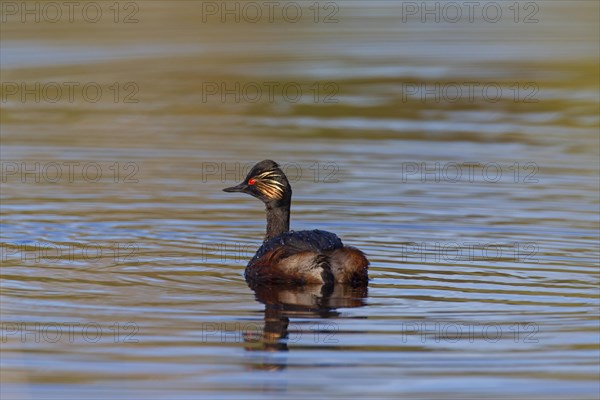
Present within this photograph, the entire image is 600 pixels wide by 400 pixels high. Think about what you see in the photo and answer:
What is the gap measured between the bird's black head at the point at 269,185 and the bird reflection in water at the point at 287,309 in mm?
1313

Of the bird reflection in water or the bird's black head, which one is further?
the bird's black head

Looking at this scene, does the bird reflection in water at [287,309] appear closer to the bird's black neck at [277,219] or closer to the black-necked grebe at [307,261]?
the black-necked grebe at [307,261]

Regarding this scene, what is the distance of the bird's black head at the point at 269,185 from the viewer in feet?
39.4

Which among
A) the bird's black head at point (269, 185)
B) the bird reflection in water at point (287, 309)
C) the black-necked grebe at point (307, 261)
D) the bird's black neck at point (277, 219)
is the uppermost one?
the bird's black head at point (269, 185)

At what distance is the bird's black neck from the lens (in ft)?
39.7

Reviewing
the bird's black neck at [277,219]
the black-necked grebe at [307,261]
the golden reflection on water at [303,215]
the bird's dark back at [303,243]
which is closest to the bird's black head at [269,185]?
the bird's black neck at [277,219]

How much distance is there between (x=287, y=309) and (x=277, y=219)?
86.0 inches

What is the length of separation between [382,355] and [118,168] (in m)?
8.14

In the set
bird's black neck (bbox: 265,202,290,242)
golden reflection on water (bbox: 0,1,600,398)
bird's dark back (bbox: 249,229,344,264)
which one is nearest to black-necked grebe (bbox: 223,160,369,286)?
bird's dark back (bbox: 249,229,344,264)

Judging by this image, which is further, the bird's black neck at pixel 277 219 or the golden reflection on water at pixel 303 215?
the bird's black neck at pixel 277 219

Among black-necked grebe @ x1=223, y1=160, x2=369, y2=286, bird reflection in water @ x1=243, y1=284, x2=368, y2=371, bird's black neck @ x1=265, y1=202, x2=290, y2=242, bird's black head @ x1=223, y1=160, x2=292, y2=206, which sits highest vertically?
bird's black head @ x1=223, y1=160, x2=292, y2=206

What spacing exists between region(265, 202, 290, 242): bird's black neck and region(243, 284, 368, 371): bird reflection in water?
126 cm

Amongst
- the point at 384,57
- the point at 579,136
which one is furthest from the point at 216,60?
the point at 579,136

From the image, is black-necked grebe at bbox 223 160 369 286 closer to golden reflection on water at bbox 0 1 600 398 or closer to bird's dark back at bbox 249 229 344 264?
bird's dark back at bbox 249 229 344 264
